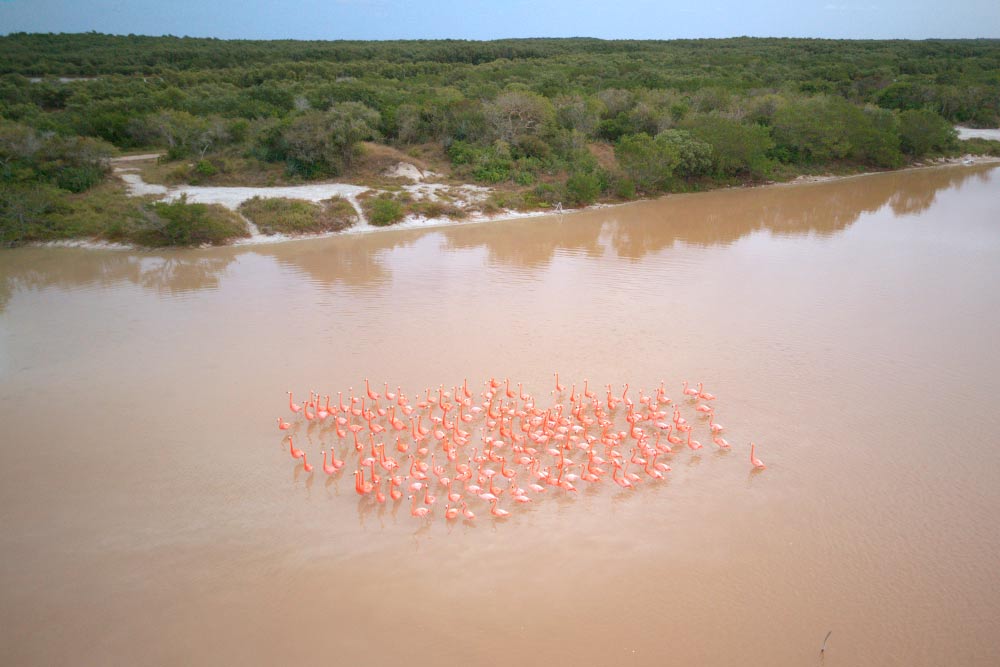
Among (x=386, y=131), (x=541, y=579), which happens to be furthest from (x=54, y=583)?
(x=386, y=131)

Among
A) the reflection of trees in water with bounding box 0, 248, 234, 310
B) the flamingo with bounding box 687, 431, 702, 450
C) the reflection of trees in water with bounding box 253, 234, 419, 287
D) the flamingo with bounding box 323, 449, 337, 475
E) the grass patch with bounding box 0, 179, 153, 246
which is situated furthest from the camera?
the grass patch with bounding box 0, 179, 153, 246

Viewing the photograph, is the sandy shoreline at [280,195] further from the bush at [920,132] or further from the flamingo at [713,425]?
the bush at [920,132]

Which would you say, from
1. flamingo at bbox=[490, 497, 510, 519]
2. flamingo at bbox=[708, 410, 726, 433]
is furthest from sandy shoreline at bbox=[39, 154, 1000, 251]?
flamingo at bbox=[490, 497, 510, 519]

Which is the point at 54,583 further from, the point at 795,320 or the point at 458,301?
the point at 795,320

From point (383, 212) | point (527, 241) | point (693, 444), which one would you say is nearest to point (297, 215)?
point (383, 212)

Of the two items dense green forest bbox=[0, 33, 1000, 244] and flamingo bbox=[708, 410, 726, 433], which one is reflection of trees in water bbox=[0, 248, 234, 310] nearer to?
dense green forest bbox=[0, 33, 1000, 244]

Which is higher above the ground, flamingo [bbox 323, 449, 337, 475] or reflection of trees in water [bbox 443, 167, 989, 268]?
reflection of trees in water [bbox 443, 167, 989, 268]
